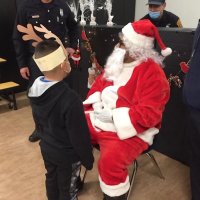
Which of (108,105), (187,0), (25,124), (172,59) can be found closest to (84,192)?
(108,105)

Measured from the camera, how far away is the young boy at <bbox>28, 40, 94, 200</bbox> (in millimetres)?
1345

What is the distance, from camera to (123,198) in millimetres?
1576

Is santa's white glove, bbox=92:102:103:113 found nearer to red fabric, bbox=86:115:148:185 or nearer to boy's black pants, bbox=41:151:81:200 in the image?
red fabric, bbox=86:115:148:185

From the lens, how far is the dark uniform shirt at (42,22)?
7.61 ft

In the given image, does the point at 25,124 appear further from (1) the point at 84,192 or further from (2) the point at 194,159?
(2) the point at 194,159

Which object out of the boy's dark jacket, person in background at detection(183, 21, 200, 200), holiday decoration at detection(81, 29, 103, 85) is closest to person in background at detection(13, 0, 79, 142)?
holiday decoration at detection(81, 29, 103, 85)

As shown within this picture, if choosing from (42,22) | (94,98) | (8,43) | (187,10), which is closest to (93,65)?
(42,22)

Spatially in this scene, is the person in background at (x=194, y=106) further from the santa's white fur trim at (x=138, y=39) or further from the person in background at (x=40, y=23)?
the person in background at (x=40, y=23)

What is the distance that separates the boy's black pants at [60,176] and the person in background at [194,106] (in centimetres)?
68

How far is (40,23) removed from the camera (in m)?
2.33

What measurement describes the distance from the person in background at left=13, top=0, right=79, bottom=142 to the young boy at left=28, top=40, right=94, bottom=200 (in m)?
0.96

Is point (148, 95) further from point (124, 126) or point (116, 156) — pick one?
point (116, 156)

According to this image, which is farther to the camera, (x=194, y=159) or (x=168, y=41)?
(x=168, y=41)

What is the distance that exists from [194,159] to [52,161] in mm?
825
